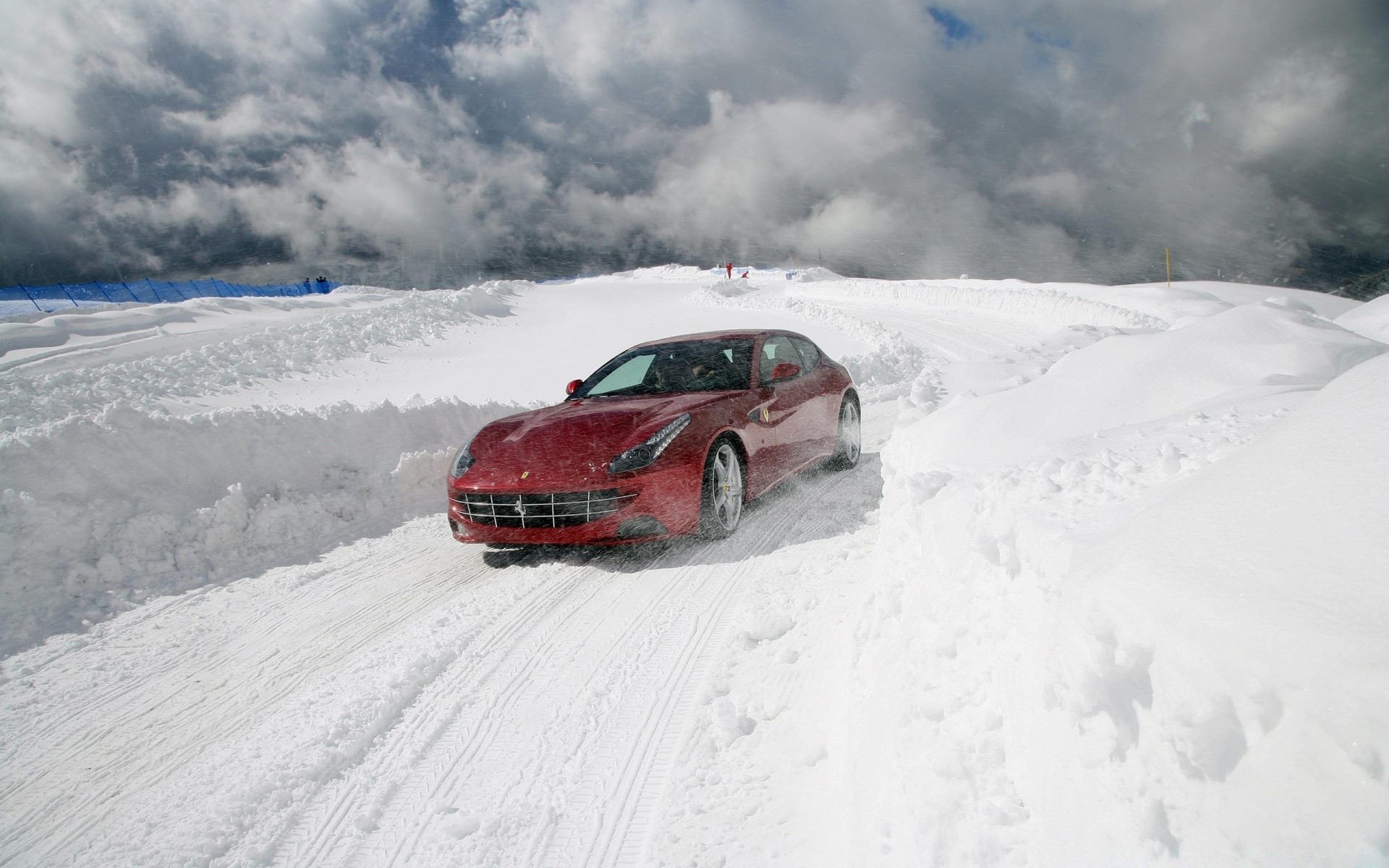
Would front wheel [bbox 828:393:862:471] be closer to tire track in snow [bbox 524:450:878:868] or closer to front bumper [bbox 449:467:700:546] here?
front bumper [bbox 449:467:700:546]

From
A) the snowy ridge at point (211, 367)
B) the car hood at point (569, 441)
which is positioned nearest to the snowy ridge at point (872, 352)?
the car hood at point (569, 441)

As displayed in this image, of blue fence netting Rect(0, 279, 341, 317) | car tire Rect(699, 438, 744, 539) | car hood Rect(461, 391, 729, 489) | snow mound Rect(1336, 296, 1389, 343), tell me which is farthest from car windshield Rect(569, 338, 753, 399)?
blue fence netting Rect(0, 279, 341, 317)

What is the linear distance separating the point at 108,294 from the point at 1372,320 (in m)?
29.2

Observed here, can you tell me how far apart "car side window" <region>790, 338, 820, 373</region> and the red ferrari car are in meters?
0.28

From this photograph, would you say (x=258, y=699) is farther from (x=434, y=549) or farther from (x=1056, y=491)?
(x=1056, y=491)

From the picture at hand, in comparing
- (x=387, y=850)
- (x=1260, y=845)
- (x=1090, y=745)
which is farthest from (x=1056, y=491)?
(x=387, y=850)

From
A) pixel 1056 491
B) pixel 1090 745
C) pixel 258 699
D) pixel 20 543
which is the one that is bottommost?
pixel 258 699

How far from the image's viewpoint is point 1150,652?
4.05 feet

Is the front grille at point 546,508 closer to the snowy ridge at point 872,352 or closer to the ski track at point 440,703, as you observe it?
the ski track at point 440,703

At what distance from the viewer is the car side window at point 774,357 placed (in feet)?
16.5

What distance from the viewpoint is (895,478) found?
356cm

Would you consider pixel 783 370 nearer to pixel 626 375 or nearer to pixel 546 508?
pixel 626 375

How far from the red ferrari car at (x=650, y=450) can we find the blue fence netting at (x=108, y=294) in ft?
68.8

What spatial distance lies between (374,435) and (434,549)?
224 centimetres
